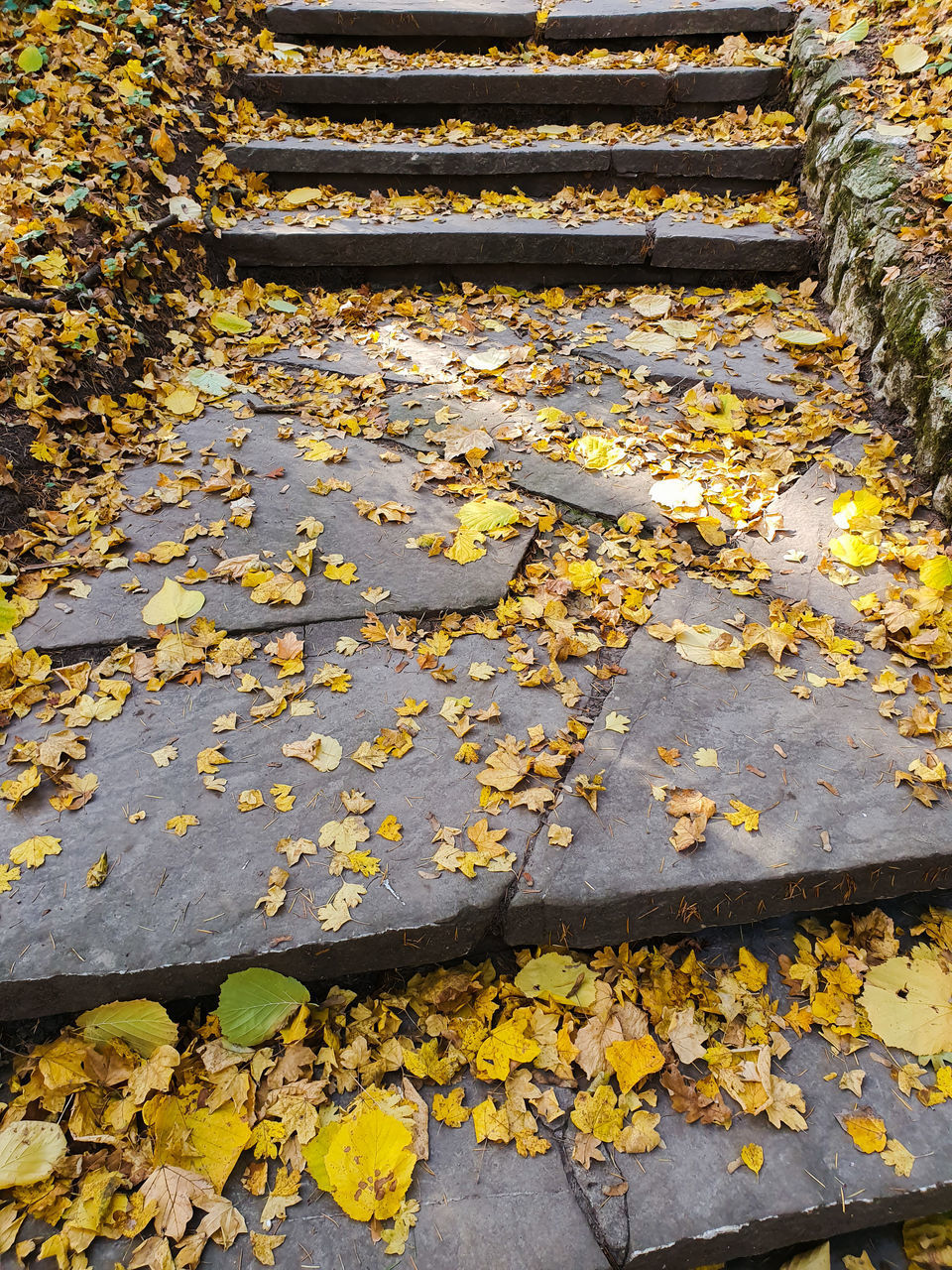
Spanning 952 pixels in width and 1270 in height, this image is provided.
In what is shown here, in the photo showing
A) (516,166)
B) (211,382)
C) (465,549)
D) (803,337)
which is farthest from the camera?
(516,166)

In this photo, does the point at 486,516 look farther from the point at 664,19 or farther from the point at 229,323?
the point at 664,19

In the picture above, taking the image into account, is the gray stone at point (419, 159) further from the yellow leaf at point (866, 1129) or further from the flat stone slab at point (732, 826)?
the yellow leaf at point (866, 1129)

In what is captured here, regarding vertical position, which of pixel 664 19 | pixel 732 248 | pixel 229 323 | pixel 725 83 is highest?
pixel 664 19

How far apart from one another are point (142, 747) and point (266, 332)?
259cm

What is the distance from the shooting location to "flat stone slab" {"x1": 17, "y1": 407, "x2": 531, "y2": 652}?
2379 millimetres

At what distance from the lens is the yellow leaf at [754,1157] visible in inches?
60.1

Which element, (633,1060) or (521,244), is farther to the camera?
(521,244)

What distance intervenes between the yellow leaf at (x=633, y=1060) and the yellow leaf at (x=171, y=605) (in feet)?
5.61

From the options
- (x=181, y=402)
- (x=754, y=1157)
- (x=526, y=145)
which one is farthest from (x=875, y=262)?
(x=754, y=1157)

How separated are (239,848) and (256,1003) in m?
0.34

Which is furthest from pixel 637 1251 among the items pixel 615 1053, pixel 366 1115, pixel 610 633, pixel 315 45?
pixel 315 45

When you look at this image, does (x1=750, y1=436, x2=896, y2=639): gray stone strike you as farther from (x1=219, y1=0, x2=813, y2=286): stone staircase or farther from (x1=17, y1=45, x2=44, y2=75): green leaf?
(x1=17, y1=45, x2=44, y2=75): green leaf

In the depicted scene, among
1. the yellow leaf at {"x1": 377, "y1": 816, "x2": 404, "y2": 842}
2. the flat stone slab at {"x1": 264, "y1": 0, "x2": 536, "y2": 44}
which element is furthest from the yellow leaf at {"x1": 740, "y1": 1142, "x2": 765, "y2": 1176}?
the flat stone slab at {"x1": 264, "y1": 0, "x2": 536, "y2": 44}

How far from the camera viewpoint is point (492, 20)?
4.93 metres
